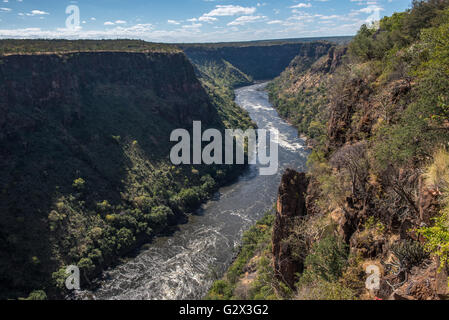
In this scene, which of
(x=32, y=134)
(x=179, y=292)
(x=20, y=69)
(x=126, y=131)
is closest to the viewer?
(x=179, y=292)

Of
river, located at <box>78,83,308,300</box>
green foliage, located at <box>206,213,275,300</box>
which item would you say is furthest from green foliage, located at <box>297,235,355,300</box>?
river, located at <box>78,83,308,300</box>

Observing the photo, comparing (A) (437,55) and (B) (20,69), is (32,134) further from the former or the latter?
(A) (437,55)

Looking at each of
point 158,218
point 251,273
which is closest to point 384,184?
point 251,273

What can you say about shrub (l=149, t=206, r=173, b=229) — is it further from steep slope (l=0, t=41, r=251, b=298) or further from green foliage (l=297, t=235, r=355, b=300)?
green foliage (l=297, t=235, r=355, b=300)

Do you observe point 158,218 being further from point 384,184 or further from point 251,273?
point 384,184

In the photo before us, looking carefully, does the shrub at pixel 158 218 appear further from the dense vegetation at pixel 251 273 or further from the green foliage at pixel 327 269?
the green foliage at pixel 327 269

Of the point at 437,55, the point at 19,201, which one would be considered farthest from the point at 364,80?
the point at 19,201
